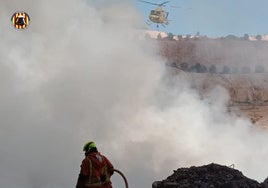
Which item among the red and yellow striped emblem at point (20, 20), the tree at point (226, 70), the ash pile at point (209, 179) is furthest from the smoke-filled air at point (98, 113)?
the tree at point (226, 70)

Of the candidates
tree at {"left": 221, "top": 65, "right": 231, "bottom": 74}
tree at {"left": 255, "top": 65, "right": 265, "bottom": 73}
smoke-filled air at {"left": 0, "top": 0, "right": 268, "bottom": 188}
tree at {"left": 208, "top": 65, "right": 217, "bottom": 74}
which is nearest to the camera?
smoke-filled air at {"left": 0, "top": 0, "right": 268, "bottom": 188}

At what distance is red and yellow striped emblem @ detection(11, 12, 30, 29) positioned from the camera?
19872mm

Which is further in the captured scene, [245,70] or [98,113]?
[245,70]

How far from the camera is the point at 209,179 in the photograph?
380 inches

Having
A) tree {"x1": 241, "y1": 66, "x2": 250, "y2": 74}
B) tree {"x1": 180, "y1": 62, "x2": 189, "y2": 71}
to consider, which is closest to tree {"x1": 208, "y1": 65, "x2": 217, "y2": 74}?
tree {"x1": 180, "y1": 62, "x2": 189, "y2": 71}

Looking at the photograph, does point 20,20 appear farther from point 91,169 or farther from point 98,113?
point 91,169

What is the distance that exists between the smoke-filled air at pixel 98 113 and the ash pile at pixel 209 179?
6.14 meters

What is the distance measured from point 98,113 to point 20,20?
5.16 meters

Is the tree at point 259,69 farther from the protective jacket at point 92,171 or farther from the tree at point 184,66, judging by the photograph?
the protective jacket at point 92,171

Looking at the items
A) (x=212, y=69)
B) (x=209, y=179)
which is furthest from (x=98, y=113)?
(x=212, y=69)

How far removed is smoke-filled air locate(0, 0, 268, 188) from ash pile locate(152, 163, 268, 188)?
242 inches

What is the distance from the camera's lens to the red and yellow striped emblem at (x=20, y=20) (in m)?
19.9

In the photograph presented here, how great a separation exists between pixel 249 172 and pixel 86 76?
297 inches

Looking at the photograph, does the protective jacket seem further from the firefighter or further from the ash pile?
the ash pile
